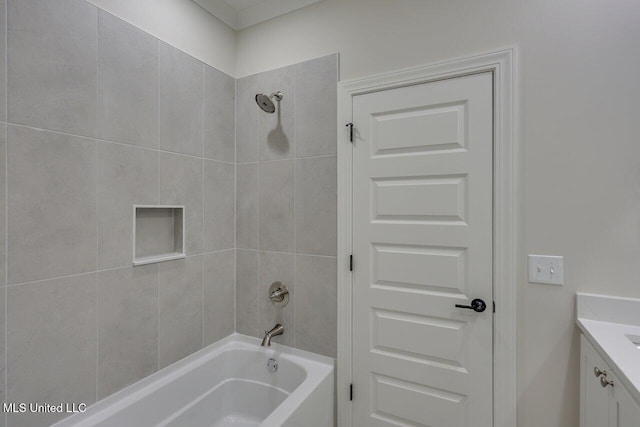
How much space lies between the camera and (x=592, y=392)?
1.12 meters

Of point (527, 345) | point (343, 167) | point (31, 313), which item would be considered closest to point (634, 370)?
point (527, 345)

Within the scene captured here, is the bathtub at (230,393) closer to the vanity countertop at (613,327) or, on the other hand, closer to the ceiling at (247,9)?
the vanity countertop at (613,327)

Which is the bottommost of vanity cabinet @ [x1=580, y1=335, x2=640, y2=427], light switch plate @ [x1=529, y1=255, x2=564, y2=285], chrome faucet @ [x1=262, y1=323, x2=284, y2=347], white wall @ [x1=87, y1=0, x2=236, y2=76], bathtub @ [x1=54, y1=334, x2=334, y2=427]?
bathtub @ [x1=54, y1=334, x2=334, y2=427]

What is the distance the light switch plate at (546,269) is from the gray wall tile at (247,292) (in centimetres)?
153

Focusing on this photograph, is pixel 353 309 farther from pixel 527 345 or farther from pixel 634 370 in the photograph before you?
pixel 634 370

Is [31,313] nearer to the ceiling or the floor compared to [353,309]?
nearer to the ceiling

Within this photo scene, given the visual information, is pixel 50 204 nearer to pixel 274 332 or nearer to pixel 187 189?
pixel 187 189

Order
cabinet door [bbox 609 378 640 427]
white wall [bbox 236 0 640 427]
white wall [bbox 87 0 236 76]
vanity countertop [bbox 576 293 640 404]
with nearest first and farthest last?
cabinet door [bbox 609 378 640 427] < vanity countertop [bbox 576 293 640 404] < white wall [bbox 236 0 640 427] < white wall [bbox 87 0 236 76]

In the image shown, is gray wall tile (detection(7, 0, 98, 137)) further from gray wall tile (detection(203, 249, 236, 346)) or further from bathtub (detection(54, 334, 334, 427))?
bathtub (detection(54, 334, 334, 427))

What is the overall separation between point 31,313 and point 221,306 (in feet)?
3.19

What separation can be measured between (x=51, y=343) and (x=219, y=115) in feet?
4.72

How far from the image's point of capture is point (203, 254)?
5.98 feet

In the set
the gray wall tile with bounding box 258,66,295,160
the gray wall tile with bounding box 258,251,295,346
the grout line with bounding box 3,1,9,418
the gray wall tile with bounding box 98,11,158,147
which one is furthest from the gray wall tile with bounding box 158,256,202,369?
the gray wall tile with bounding box 258,66,295,160

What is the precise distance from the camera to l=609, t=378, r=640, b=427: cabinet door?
81 cm
